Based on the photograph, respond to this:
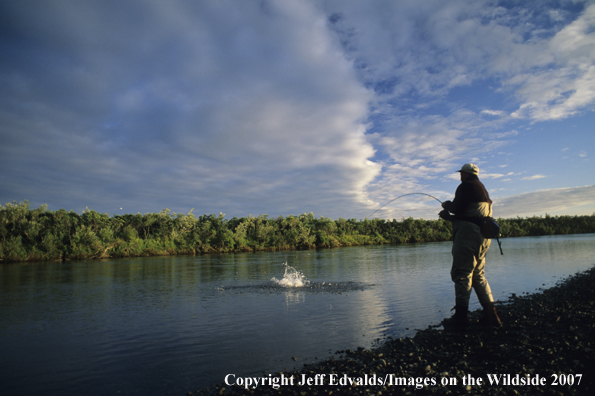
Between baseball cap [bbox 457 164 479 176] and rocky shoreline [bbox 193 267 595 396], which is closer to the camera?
rocky shoreline [bbox 193 267 595 396]

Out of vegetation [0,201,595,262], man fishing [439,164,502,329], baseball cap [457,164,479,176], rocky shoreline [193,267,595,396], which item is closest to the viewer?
rocky shoreline [193,267,595,396]

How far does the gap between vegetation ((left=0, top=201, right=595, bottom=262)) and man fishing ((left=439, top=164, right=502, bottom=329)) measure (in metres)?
63.8

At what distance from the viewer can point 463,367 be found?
16.7 ft

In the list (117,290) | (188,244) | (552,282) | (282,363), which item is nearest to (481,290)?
(282,363)

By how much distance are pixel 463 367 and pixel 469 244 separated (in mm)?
2508

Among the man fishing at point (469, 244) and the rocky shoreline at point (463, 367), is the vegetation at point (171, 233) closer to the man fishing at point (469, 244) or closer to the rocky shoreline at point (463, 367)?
the rocky shoreline at point (463, 367)

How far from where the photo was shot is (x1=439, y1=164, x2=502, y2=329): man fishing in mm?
6656

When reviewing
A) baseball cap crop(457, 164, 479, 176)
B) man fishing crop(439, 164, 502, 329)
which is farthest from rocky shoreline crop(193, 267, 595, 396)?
baseball cap crop(457, 164, 479, 176)

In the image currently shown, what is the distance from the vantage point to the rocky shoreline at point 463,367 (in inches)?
177

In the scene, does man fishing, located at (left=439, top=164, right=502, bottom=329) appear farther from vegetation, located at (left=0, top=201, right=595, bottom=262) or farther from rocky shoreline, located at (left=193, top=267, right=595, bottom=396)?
vegetation, located at (left=0, top=201, right=595, bottom=262)

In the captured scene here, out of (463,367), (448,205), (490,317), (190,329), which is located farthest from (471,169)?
(190,329)

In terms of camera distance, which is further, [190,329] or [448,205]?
[190,329]

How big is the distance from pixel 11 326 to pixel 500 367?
549 inches

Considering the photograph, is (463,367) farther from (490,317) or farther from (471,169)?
(471,169)
